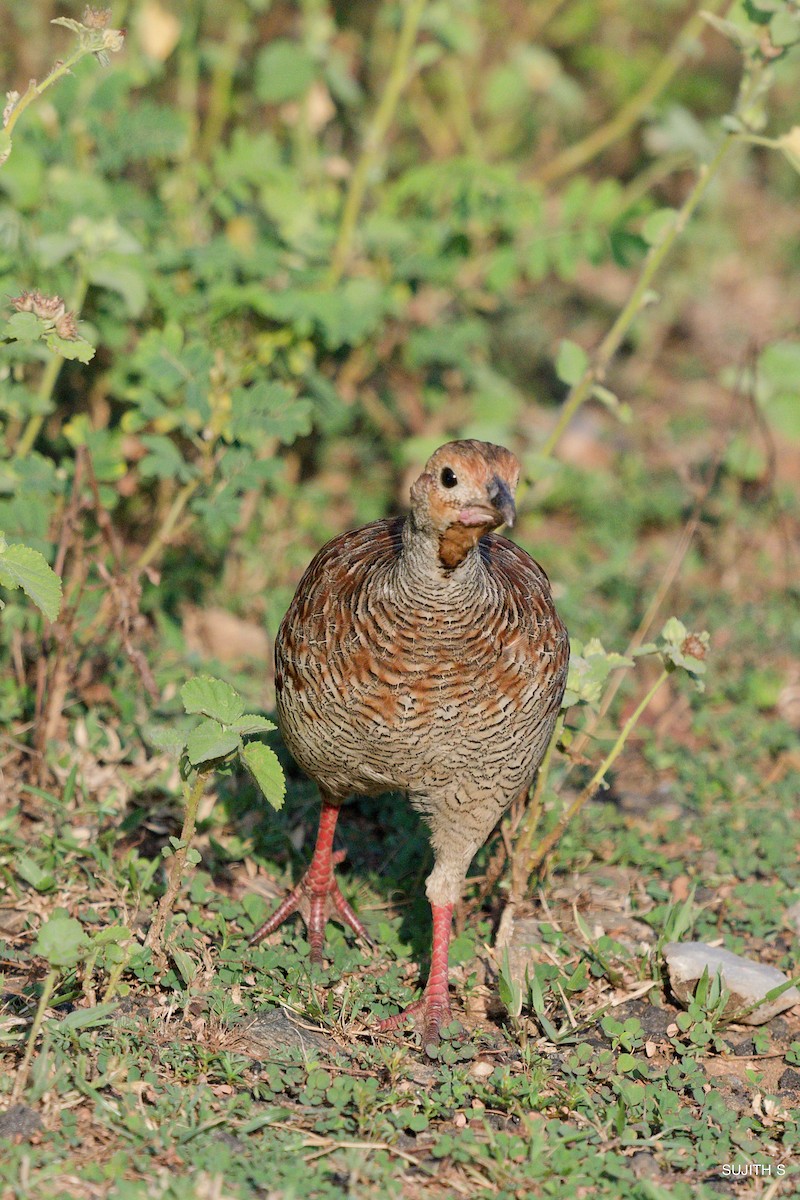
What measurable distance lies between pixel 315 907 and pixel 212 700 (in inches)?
38.3

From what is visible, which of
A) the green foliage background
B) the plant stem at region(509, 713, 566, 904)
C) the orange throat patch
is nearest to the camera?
the orange throat patch

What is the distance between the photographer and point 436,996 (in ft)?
12.0

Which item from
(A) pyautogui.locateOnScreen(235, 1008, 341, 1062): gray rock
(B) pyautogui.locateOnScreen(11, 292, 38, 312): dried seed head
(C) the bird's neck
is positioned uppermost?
(B) pyautogui.locateOnScreen(11, 292, 38, 312): dried seed head

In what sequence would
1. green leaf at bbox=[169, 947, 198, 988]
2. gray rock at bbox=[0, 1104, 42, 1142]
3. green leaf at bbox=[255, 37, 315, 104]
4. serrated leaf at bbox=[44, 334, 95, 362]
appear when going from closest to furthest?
1. gray rock at bbox=[0, 1104, 42, 1142]
2. serrated leaf at bbox=[44, 334, 95, 362]
3. green leaf at bbox=[169, 947, 198, 988]
4. green leaf at bbox=[255, 37, 315, 104]

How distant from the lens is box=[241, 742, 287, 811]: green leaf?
3.21 meters

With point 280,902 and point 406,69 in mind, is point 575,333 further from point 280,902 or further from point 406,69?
point 280,902

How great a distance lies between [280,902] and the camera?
4148 millimetres

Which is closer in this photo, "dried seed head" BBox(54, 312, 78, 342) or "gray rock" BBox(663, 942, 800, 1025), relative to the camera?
"dried seed head" BBox(54, 312, 78, 342)

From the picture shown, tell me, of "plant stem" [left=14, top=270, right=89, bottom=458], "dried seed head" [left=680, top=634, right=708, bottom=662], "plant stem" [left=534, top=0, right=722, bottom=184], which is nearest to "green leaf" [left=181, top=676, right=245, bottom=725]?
"dried seed head" [left=680, top=634, right=708, bottom=662]

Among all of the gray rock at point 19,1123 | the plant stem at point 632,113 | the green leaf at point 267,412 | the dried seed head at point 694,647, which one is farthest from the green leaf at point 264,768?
the plant stem at point 632,113

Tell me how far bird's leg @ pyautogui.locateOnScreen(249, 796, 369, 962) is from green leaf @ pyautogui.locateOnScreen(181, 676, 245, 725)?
795 millimetres

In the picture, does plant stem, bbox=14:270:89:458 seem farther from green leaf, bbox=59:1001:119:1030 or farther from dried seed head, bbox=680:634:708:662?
dried seed head, bbox=680:634:708:662

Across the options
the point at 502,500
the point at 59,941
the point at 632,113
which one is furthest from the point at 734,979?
the point at 632,113

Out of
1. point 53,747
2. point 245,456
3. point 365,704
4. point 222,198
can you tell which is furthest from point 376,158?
point 365,704
